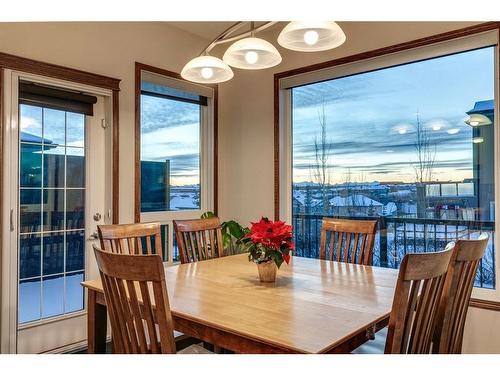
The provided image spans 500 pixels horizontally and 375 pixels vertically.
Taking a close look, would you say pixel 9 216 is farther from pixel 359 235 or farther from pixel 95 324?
pixel 359 235

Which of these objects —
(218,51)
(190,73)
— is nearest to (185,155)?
(218,51)

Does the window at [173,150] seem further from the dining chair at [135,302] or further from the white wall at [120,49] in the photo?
the dining chair at [135,302]

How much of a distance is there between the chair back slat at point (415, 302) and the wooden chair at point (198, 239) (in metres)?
1.60

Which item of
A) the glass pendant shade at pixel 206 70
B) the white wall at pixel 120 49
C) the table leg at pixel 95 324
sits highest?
the white wall at pixel 120 49

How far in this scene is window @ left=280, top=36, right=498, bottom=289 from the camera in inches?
107

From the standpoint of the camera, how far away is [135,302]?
128cm

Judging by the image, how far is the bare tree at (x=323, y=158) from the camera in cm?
360

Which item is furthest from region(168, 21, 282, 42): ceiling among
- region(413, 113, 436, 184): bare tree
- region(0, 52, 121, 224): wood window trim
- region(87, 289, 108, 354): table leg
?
region(87, 289, 108, 354): table leg

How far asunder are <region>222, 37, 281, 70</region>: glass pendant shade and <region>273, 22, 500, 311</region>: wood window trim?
55.2 inches

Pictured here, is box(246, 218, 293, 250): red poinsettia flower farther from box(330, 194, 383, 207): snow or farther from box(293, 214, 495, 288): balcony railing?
box(330, 194, 383, 207): snow

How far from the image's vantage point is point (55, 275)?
2980mm

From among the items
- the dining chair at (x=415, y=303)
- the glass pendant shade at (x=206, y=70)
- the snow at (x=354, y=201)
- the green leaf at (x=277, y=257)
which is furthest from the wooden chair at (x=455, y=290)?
the snow at (x=354, y=201)

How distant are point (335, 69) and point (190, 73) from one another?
1655mm
